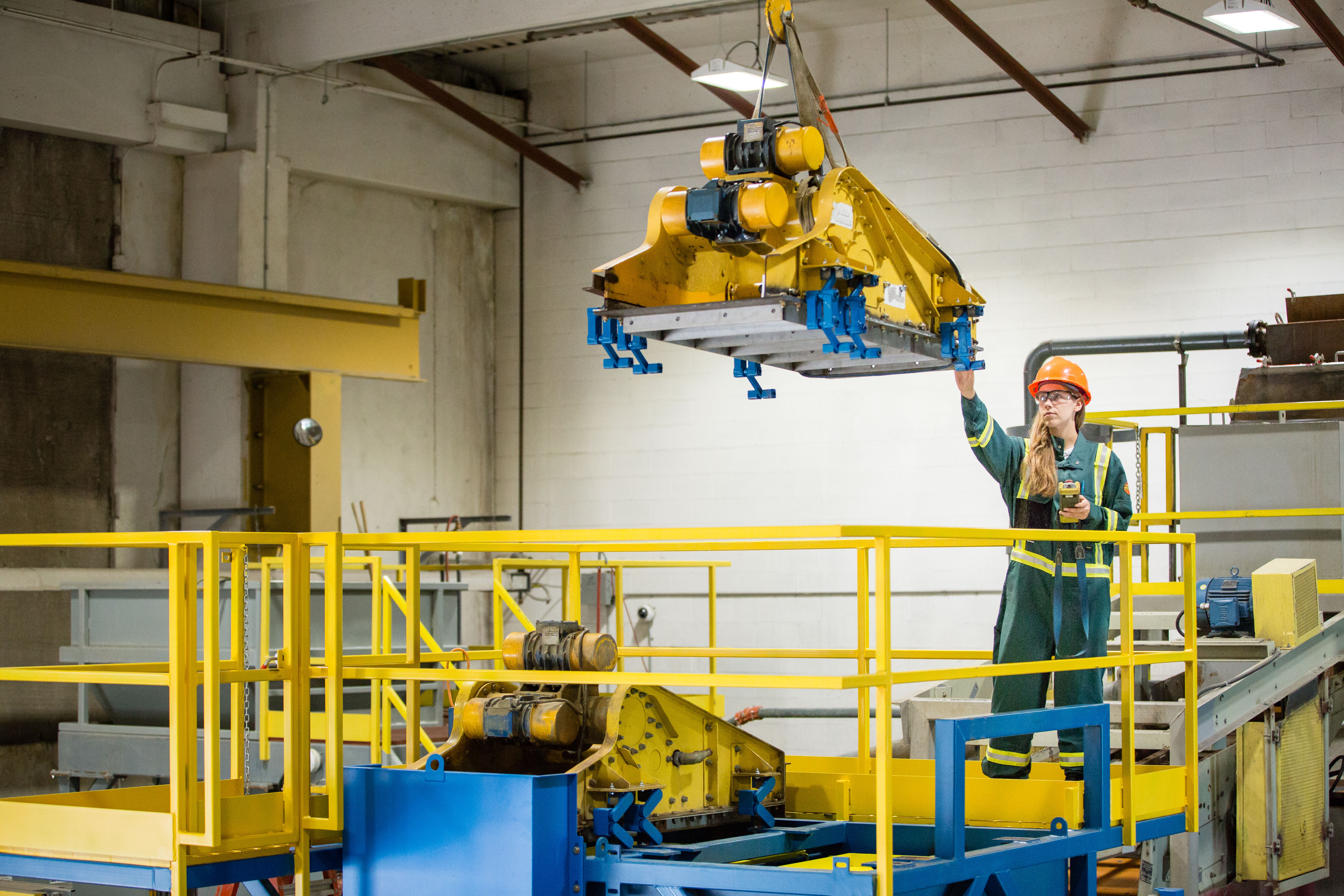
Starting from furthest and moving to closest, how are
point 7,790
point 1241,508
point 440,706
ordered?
point 7,790
point 440,706
point 1241,508

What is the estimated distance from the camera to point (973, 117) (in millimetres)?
14141

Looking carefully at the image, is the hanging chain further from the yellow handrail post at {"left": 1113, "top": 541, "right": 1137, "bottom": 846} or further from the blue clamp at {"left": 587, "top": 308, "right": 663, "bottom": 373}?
the yellow handrail post at {"left": 1113, "top": 541, "right": 1137, "bottom": 846}

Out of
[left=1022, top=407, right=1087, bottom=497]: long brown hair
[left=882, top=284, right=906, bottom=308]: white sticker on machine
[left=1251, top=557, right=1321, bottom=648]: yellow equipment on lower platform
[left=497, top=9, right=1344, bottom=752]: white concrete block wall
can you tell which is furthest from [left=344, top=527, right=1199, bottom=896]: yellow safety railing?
[left=497, top=9, right=1344, bottom=752]: white concrete block wall

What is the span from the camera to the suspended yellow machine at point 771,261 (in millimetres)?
5605

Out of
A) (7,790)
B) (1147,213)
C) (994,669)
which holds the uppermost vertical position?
(1147,213)

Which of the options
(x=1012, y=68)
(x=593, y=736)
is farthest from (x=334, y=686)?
(x=1012, y=68)

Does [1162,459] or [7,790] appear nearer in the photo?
[7,790]

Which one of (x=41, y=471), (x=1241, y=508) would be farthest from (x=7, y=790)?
(x=1241, y=508)

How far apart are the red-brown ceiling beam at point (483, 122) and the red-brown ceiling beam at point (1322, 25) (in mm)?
7646

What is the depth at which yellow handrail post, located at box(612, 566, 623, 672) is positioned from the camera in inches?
200

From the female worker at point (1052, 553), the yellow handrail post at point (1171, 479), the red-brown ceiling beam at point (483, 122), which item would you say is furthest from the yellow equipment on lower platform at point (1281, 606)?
the red-brown ceiling beam at point (483, 122)

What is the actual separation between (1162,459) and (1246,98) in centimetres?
319

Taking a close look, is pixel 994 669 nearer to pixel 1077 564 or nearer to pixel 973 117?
pixel 1077 564

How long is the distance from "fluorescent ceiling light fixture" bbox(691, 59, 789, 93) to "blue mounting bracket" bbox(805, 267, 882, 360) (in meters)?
6.97
